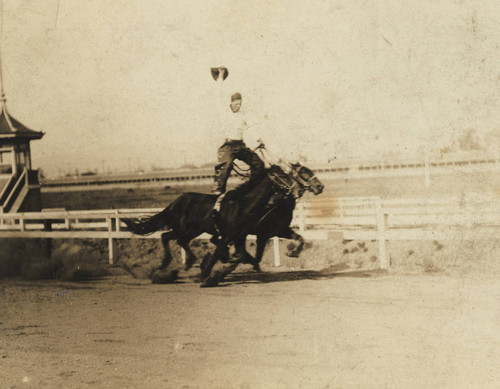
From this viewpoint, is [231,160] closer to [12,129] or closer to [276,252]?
[276,252]

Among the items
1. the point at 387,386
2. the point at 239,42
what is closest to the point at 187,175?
the point at 239,42

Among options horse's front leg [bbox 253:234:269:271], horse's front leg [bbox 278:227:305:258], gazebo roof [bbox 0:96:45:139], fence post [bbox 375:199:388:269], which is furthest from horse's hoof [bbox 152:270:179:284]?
fence post [bbox 375:199:388:269]

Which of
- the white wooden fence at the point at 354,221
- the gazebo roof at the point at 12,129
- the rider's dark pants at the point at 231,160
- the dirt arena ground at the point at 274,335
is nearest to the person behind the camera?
the dirt arena ground at the point at 274,335

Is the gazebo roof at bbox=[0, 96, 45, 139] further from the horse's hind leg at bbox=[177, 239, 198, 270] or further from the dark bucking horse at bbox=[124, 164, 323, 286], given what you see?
the horse's hind leg at bbox=[177, 239, 198, 270]

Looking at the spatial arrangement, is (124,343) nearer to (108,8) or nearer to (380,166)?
(380,166)

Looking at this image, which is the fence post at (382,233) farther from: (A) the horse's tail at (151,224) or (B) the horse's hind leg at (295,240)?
(A) the horse's tail at (151,224)

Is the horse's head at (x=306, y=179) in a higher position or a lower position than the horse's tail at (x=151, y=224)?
higher

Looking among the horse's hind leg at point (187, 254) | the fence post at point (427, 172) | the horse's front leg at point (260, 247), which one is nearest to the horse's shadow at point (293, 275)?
the horse's front leg at point (260, 247)
